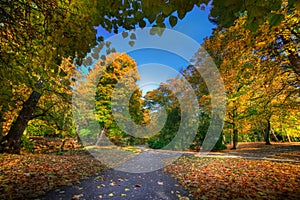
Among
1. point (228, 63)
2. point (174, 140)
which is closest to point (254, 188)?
point (228, 63)

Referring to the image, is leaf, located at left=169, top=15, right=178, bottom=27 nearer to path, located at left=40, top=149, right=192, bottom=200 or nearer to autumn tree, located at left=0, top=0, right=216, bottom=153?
autumn tree, located at left=0, top=0, right=216, bottom=153

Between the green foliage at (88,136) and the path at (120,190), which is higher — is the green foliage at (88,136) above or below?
above

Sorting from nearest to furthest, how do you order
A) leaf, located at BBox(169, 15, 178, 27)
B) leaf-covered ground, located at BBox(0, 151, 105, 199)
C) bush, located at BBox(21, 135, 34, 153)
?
leaf, located at BBox(169, 15, 178, 27), leaf-covered ground, located at BBox(0, 151, 105, 199), bush, located at BBox(21, 135, 34, 153)

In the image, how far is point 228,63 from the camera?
598 cm

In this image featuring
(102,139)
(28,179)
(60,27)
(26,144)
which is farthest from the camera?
(102,139)

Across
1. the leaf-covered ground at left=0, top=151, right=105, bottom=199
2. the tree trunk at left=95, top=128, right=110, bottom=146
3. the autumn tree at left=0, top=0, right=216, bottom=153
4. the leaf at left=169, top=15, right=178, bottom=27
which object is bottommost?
the leaf-covered ground at left=0, top=151, right=105, bottom=199

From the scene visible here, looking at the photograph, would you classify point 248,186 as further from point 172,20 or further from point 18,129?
point 18,129

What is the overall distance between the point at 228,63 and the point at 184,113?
8.97 meters

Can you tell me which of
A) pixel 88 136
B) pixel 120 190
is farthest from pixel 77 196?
pixel 88 136

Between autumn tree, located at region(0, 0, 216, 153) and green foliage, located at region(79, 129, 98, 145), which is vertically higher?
autumn tree, located at region(0, 0, 216, 153)

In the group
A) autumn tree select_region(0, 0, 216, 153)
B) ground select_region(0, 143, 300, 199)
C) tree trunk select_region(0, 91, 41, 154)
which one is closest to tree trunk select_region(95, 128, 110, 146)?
tree trunk select_region(0, 91, 41, 154)

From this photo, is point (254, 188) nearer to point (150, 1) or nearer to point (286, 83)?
point (150, 1)

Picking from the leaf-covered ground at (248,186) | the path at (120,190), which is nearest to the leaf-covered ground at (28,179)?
the path at (120,190)

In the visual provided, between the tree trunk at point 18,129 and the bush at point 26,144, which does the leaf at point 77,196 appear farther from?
the bush at point 26,144
